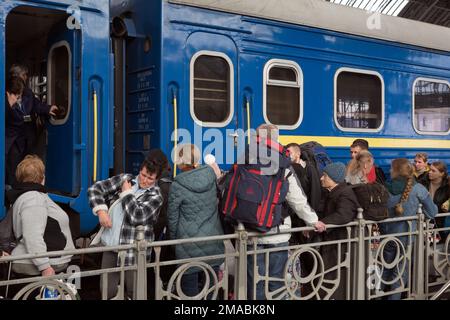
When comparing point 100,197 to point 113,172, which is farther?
point 113,172

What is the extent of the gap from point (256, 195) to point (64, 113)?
236 centimetres

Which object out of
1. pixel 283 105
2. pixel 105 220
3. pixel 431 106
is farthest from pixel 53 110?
pixel 431 106

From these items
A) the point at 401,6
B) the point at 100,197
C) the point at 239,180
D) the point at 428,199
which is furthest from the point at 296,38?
the point at 401,6

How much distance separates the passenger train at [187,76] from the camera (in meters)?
5.18

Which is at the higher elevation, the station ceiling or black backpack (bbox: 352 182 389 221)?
the station ceiling

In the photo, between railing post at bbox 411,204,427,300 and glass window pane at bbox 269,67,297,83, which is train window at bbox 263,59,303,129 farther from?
railing post at bbox 411,204,427,300

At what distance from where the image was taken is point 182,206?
13.6ft

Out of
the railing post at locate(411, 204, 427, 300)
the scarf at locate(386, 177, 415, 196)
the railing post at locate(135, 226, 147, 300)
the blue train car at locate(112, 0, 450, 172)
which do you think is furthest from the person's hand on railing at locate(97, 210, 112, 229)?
the railing post at locate(411, 204, 427, 300)

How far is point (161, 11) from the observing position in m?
5.49

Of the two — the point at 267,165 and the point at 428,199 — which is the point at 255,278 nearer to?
the point at 267,165

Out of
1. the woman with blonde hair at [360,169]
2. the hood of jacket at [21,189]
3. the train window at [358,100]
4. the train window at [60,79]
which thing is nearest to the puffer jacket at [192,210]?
the hood of jacket at [21,189]

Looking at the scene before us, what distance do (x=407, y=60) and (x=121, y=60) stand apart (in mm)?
4176

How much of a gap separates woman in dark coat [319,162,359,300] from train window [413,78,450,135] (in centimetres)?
356

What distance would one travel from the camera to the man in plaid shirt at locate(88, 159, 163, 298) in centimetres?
406
